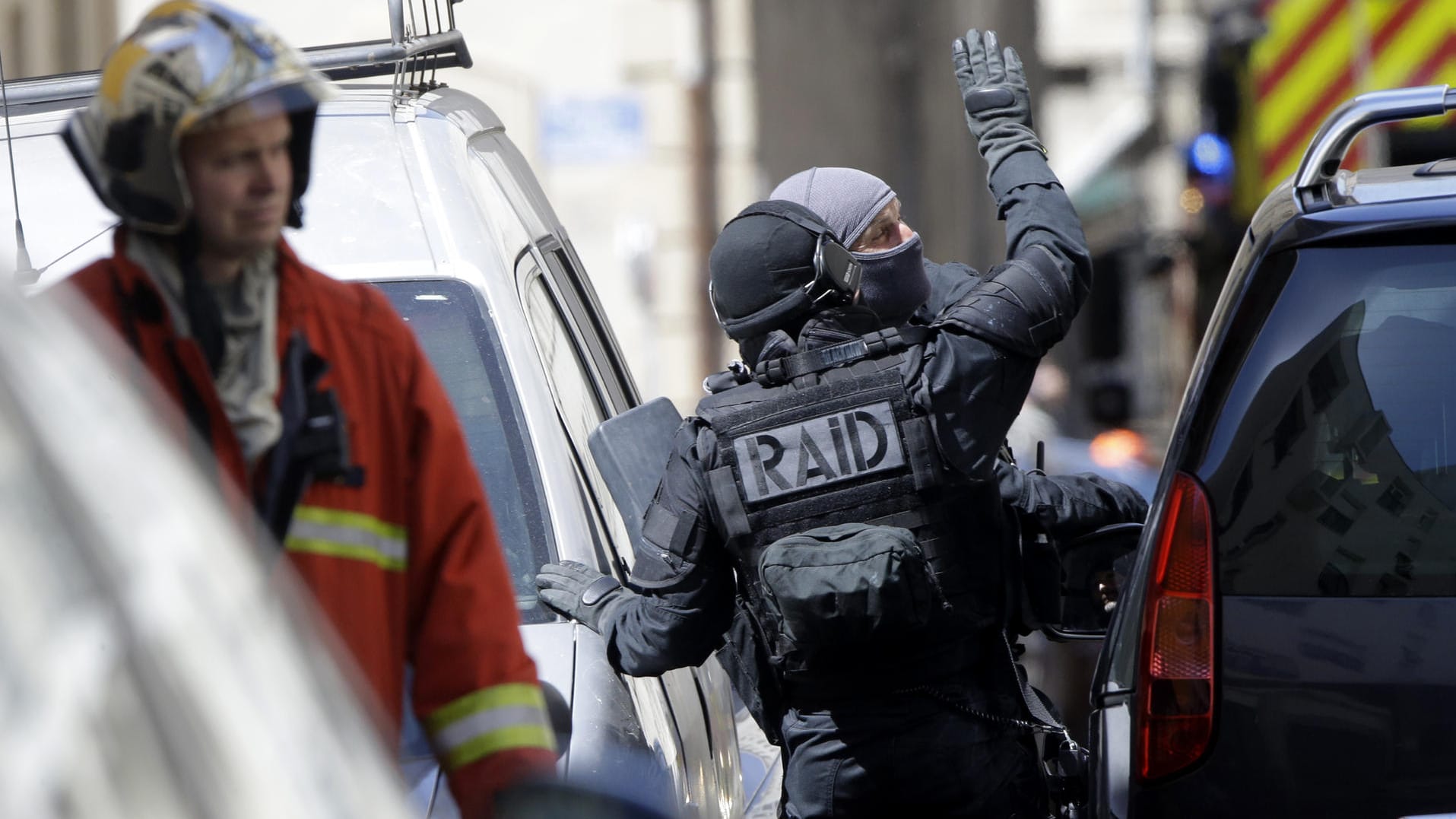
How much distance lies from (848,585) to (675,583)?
0.32 metres

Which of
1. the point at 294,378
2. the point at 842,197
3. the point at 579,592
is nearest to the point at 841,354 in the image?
the point at 842,197

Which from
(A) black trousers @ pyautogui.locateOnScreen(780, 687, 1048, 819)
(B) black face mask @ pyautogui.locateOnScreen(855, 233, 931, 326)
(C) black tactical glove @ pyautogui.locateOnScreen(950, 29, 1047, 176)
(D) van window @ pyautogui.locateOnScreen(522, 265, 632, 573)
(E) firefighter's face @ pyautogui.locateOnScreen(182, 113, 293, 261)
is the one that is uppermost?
(E) firefighter's face @ pyautogui.locateOnScreen(182, 113, 293, 261)

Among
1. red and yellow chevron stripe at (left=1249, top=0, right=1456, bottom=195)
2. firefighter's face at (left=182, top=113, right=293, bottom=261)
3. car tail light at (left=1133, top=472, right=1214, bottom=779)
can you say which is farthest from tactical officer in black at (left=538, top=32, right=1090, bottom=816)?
red and yellow chevron stripe at (left=1249, top=0, right=1456, bottom=195)

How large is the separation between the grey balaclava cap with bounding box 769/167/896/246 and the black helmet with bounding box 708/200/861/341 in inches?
3.9

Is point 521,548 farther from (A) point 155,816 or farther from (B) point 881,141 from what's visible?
(B) point 881,141

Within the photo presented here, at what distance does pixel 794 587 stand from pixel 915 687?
0.97 feet

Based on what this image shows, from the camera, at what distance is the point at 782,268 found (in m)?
2.94

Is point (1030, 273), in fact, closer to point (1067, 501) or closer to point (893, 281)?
point (893, 281)

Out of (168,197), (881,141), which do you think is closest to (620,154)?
(881,141)

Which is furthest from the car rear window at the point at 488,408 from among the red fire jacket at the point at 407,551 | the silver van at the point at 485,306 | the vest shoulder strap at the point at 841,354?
the red fire jacket at the point at 407,551

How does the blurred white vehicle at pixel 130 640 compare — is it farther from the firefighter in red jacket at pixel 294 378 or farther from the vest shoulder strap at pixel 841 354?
the vest shoulder strap at pixel 841 354

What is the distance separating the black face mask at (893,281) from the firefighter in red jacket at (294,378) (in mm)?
1191

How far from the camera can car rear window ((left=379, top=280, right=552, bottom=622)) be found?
121 inches

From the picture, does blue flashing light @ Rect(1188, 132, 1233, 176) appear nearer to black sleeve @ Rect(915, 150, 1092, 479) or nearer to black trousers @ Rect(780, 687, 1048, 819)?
black sleeve @ Rect(915, 150, 1092, 479)
